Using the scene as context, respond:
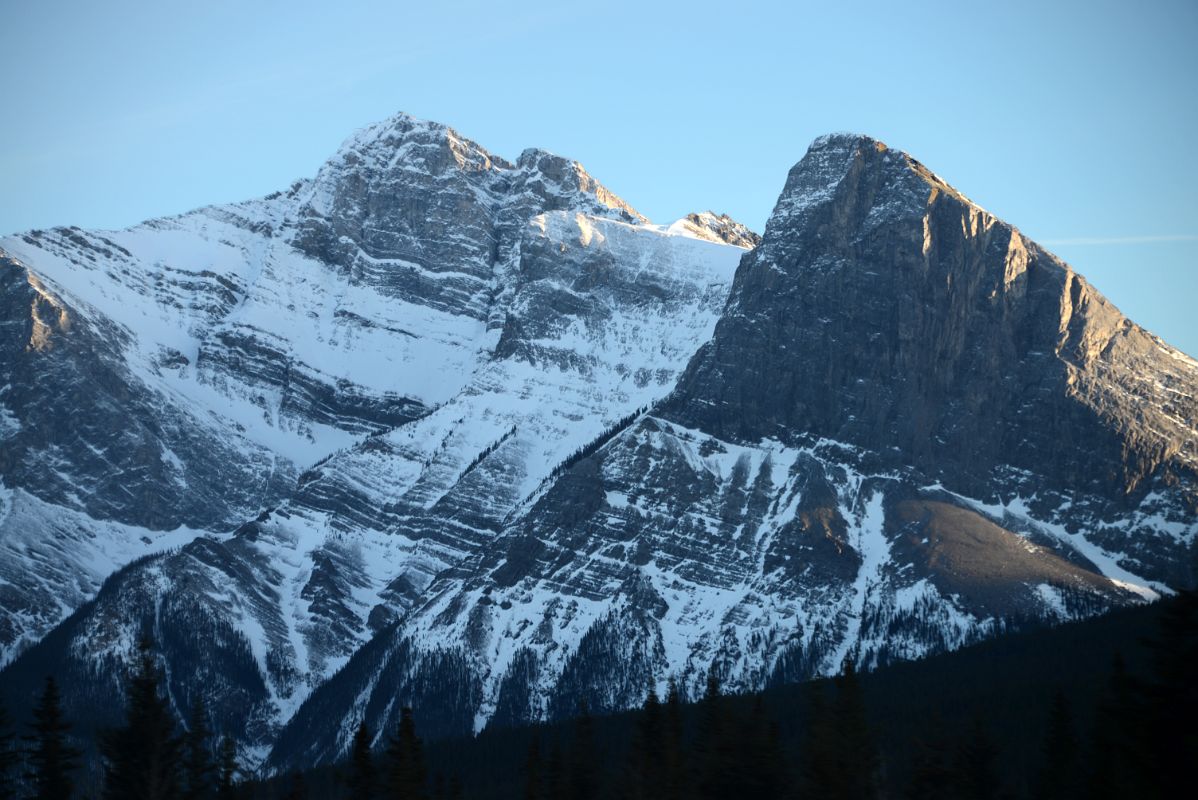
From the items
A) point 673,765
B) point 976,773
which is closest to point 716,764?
point 673,765

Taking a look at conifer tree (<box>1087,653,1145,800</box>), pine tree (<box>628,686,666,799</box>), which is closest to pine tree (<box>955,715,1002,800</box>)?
conifer tree (<box>1087,653,1145,800</box>)

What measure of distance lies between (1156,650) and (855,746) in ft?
86.5

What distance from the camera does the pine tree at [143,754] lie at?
122438 millimetres

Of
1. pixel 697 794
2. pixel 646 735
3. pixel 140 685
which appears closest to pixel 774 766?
pixel 697 794

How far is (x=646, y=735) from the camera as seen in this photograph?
136m

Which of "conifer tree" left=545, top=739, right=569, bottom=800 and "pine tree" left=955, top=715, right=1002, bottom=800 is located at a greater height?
Result: "pine tree" left=955, top=715, right=1002, bottom=800

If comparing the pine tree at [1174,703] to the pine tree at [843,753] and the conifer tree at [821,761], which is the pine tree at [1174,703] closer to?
the pine tree at [843,753]

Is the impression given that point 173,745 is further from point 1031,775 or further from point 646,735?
point 1031,775

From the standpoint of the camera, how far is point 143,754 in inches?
4860

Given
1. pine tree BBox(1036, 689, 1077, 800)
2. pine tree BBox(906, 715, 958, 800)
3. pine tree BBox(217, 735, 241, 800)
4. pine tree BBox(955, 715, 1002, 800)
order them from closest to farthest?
pine tree BBox(906, 715, 958, 800) < pine tree BBox(955, 715, 1002, 800) < pine tree BBox(1036, 689, 1077, 800) < pine tree BBox(217, 735, 241, 800)

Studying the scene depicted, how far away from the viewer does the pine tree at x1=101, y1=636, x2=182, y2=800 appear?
122 m

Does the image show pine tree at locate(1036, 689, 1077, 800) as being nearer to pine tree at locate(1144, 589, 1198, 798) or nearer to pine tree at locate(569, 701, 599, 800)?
pine tree at locate(569, 701, 599, 800)

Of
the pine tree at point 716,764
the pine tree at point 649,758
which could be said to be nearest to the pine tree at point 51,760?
the pine tree at point 649,758

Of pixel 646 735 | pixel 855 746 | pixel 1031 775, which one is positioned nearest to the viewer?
pixel 855 746
